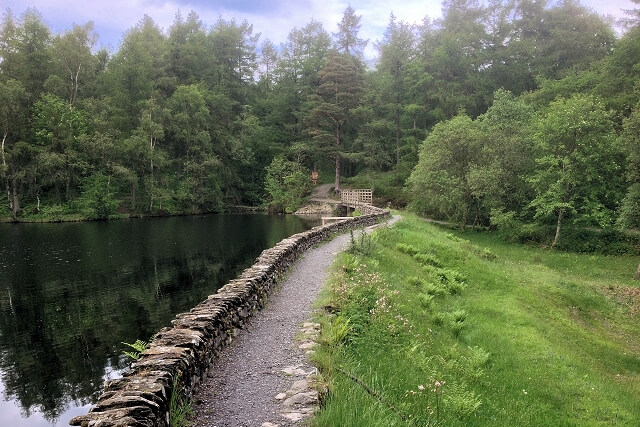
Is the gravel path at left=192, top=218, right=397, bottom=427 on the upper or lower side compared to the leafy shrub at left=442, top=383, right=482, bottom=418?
upper

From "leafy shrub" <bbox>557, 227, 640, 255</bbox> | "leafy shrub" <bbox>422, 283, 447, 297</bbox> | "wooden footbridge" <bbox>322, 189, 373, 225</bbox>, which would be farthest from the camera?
"wooden footbridge" <bbox>322, 189, 373, 225</bbox>

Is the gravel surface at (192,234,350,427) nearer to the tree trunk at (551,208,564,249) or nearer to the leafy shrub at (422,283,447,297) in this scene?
the leafy shrub at (422,283,447,297)

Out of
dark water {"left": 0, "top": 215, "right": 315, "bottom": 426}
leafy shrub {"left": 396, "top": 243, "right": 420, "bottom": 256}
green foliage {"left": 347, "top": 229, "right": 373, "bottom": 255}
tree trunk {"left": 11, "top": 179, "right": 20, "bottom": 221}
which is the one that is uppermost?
tree trunk {"left": 11, "top": 179, "right": 20, "bottom": 221}

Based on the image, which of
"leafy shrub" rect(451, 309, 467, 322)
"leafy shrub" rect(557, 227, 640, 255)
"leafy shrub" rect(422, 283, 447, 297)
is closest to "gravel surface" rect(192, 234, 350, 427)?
"leafy shrub" rect(451, 309, 467, 322)

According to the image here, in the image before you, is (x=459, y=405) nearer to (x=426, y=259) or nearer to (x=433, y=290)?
(x=433, y=290)

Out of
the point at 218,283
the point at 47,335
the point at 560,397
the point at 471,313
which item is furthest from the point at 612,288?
the point at 47,335

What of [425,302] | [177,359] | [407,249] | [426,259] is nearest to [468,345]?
[425,302]

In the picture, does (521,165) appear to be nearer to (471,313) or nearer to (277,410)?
(471,313)

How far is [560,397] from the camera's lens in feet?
31.9

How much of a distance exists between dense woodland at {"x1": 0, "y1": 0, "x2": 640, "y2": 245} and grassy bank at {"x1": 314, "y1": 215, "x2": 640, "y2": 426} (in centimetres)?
1628

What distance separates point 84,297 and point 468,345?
608 inches

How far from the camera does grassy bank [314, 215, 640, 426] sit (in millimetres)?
7160

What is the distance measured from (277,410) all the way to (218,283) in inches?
596

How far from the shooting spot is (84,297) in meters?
17.6
